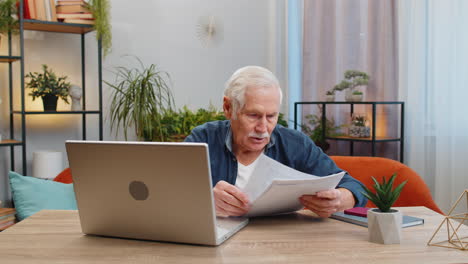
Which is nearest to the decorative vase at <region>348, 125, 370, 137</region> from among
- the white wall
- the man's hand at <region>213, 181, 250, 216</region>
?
the white wall

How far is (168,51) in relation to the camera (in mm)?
4625

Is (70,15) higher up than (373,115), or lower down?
higher up

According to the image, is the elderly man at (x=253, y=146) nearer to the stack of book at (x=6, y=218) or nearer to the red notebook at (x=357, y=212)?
the red notebook at (x=357, y=212)

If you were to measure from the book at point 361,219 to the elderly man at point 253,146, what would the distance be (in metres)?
0.03

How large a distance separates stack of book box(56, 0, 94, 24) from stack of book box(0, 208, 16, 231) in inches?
56.1

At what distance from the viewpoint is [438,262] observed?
122 cm

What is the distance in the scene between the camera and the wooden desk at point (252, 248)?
1257mm

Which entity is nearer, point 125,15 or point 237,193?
point 237,193

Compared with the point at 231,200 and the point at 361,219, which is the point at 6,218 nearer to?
the point at 231,200

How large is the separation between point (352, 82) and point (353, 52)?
33 centimetres

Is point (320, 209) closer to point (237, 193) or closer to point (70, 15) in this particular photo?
point (237, 193)

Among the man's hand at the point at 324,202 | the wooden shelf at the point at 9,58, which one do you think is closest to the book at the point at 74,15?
the wooden shelf at the point at 9,58

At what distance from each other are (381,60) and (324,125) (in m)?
0.66

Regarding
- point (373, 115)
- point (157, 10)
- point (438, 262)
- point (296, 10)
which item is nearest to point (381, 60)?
point (373, 115)
